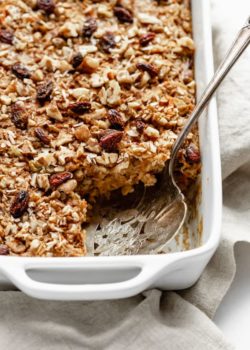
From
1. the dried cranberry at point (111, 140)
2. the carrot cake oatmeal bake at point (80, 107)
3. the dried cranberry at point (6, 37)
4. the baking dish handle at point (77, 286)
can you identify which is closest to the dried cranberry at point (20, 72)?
the carrot cake oatmeal bake at point (80, 107)

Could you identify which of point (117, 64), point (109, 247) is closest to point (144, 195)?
point (109, 247)

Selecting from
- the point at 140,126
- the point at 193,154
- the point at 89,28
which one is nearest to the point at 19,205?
the point at 140,126

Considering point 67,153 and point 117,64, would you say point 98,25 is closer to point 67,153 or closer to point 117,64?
point 117,64

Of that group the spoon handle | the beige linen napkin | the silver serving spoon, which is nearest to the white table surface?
the beige linen napkin

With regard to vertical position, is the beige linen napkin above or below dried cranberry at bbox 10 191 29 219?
below

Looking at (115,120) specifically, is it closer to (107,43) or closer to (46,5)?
(107,43)

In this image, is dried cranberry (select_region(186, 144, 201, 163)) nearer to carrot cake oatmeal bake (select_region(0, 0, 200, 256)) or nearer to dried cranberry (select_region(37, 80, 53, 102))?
carrot cake oatmeal bake (select_region(0, 0, 200, 256))

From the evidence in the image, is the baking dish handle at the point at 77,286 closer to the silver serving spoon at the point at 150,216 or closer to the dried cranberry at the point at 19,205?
the dried cranberry at the point at 19,205
